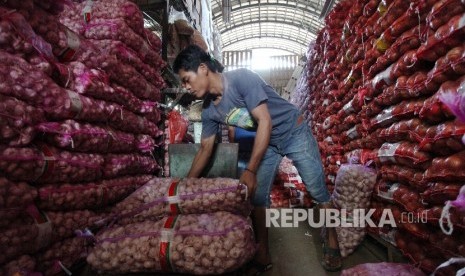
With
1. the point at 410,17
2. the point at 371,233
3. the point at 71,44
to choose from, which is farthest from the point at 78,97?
the point at 371,233

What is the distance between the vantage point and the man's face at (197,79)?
246 centimetres

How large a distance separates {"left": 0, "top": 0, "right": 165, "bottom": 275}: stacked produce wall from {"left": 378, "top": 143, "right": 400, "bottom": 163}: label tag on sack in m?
2.14

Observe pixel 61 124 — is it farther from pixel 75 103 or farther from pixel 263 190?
pixel 263 190

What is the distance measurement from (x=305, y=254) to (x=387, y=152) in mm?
1245

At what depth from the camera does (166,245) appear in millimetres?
1701

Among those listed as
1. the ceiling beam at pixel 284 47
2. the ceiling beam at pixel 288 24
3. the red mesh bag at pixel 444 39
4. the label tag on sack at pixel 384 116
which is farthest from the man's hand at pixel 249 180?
the ceiling beam at pixel 284 47

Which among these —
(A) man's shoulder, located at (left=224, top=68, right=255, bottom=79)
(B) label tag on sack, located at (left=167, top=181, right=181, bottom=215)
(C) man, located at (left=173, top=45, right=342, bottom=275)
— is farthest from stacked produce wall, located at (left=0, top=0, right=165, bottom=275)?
Result: (A) man's shoulder, located at (left=224, top=68, right=255, bottom=79)

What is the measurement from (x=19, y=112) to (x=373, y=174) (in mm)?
2553

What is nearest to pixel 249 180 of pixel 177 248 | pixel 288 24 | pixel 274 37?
pixel 177 248

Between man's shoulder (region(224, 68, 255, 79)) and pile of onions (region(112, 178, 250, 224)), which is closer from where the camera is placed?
pile of onions (region(112, 178, 250, 224))

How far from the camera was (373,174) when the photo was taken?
250 cm

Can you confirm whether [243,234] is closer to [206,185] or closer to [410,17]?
[206,185]

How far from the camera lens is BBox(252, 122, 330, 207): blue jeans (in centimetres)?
264

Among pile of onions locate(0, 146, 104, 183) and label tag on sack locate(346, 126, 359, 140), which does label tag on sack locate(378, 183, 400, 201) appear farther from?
pile of onions locate(0, 146, 104, 183)
